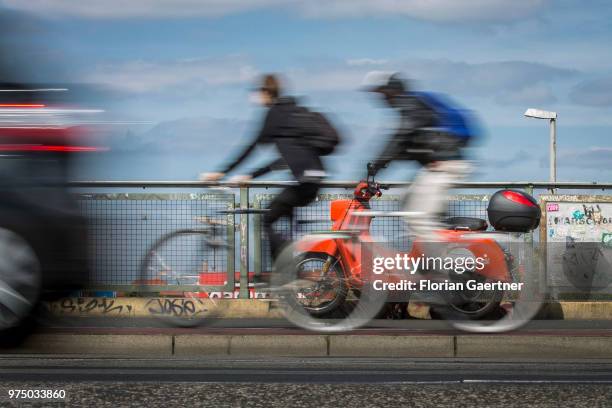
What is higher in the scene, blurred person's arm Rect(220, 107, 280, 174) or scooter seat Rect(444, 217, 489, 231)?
blurred person's arm Rect(220, 107, 280, 174)

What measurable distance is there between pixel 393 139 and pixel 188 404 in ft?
11.0

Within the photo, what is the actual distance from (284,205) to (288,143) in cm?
48

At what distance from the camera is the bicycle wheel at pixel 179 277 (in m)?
8.45

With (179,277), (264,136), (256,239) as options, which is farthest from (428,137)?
(256,239)

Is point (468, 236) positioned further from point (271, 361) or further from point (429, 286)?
point (271, 361)

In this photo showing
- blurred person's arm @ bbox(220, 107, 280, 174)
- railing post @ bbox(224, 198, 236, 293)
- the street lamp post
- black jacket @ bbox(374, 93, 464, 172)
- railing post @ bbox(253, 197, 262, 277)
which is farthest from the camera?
the street lamp post

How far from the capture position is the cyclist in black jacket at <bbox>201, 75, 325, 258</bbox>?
7.82 metres

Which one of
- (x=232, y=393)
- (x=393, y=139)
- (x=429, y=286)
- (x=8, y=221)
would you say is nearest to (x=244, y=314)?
(x=429, y=286)

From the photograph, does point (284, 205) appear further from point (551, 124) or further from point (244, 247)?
point (551, 124)

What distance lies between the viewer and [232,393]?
5.39 meters

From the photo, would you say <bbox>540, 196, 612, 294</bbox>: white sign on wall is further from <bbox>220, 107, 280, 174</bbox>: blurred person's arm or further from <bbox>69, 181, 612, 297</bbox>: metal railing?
<bbox>220, 107, 280, 174</bbox>: blurred person's arm

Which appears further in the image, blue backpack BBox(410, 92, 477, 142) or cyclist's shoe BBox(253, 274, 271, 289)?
cyclist's shoe BBox(253, 274, 271, 289)

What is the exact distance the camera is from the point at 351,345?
795 cm

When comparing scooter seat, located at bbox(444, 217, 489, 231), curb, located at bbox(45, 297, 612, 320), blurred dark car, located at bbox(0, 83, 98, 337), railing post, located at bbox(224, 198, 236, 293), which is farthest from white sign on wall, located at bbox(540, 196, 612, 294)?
blurred dark car, located at bbox(0, 83, 98, 337)
